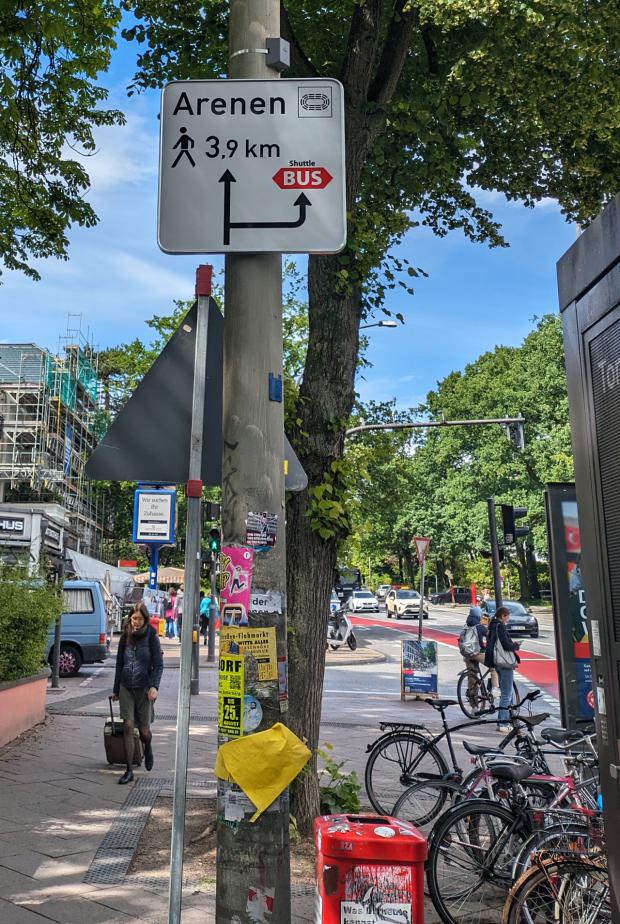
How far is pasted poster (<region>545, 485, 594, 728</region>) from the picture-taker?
27.9 ft

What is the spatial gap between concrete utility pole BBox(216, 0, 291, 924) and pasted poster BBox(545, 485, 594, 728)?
6042 millimetres

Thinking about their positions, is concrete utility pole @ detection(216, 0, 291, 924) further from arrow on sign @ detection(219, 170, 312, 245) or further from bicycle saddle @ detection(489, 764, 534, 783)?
bicycle saddle @ detection(489, 764, 534, 783)

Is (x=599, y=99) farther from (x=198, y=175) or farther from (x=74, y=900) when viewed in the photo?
(x=74, y=900)

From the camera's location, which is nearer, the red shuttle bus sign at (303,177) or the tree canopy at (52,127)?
the red shuttle bus sign at (303,177)

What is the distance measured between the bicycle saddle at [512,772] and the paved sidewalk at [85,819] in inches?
52.1

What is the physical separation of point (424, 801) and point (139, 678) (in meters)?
3.80

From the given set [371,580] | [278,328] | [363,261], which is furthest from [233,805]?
[371,580]

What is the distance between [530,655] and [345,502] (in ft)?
73.0

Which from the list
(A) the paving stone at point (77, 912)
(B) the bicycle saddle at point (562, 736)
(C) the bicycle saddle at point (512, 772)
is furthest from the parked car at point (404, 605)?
(A) the paving stone at point (77, 912)

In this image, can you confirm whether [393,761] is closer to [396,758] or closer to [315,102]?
[396,758]

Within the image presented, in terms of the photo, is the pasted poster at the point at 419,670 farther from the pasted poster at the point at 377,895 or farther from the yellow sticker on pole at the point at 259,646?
the yellow sticker on pole at the point at 259,646

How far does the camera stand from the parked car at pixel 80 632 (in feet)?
63.2

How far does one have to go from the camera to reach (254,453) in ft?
9.98

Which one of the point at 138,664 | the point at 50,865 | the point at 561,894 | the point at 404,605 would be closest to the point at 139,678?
the point at 138,664
